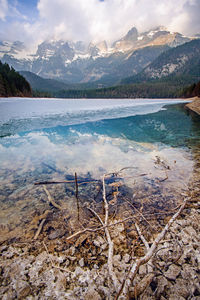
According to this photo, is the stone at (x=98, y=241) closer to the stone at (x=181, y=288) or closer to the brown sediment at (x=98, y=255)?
the brown sediment at (x=98, y=255)

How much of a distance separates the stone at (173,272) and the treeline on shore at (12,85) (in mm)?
70614

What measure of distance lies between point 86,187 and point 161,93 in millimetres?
164176

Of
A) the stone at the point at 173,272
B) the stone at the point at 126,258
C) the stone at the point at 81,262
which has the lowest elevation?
the stone at the point at 81,262

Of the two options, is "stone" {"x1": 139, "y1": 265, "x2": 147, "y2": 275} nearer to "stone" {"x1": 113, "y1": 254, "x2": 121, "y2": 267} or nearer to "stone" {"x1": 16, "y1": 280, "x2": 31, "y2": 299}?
"stone" {"x1": 113, "y1": 254, "x2": 121, "y2": 267}

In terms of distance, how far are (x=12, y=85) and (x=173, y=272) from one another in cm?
7904

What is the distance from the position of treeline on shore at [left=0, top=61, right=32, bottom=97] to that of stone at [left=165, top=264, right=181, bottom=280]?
70.6 metres

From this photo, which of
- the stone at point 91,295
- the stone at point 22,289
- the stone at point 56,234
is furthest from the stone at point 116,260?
the stone at point 22,289

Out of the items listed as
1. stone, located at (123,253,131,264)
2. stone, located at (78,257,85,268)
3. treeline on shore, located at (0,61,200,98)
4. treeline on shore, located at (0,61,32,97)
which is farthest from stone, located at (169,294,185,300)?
treeline on shore, located at (0,61,200,98)

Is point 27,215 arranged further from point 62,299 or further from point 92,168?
point 92,168

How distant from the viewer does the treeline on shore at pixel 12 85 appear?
57.7 meters

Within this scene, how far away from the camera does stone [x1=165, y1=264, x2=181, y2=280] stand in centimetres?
291

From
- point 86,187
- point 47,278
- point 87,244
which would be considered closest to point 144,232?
point 87,244

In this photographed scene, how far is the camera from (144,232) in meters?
3.97

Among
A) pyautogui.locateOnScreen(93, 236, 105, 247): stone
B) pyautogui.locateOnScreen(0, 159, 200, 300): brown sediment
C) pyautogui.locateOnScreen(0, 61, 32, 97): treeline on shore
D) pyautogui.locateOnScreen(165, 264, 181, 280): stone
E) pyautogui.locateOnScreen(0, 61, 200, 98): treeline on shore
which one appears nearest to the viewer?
pyautogui.locateOnScreen(0, 159, 200, 300): brown sediment
